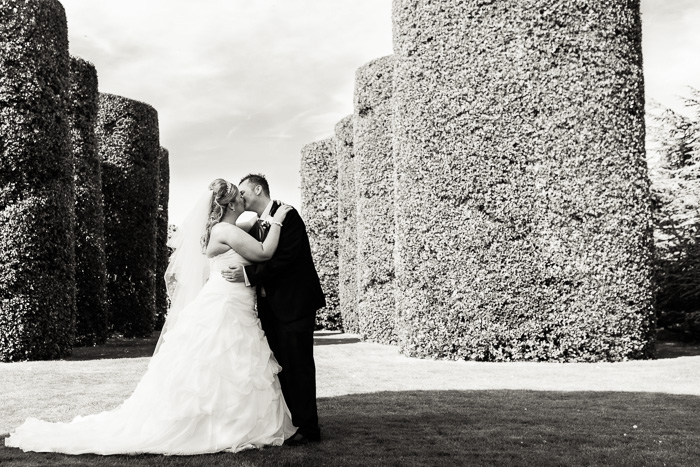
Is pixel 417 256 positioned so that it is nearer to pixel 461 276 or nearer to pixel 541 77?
pixel 461 276

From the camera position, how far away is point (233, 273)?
5.83 m

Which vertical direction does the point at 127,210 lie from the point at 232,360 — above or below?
above

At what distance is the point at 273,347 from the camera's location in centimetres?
590

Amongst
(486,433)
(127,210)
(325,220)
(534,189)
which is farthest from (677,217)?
(127,210)

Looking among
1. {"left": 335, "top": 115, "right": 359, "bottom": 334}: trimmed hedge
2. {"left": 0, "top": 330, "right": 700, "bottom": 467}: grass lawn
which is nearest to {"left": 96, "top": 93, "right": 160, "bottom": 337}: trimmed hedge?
{"left": 335, "top": 115, "right": 359, "bottom": 334}: trimmed hedge

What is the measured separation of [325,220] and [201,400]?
57.4 feet

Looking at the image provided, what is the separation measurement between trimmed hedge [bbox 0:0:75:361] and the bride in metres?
6.90

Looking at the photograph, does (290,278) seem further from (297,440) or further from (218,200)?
(297,440)

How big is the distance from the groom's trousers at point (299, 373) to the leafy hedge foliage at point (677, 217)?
1118cm

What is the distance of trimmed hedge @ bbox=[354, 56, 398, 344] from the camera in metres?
15.2

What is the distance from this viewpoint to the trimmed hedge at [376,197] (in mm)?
15227

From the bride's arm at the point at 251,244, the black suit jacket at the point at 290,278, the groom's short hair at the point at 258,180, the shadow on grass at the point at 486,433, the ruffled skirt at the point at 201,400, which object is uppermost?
the groom's short hair at the point at 258,180

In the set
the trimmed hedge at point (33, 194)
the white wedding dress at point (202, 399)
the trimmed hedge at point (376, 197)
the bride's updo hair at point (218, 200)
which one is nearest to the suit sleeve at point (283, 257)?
the white wedding dress at point (202, 399)

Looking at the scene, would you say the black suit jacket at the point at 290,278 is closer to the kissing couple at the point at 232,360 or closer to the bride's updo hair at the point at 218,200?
the kissing couple at the point at 232,360
